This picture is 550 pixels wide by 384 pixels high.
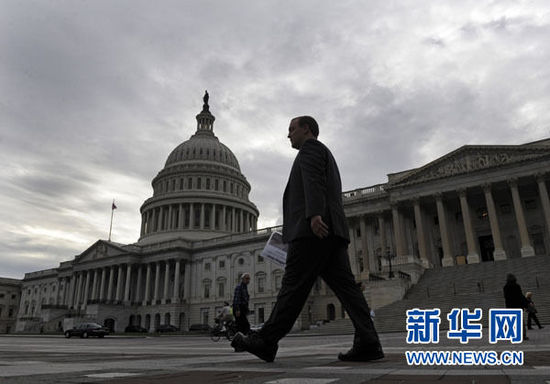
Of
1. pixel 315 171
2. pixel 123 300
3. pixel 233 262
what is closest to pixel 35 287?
pixel 123 300

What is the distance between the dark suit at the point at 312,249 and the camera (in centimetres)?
543

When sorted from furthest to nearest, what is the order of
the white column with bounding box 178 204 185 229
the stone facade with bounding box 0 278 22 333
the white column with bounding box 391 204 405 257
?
the stone facade with bounding box 0 278 22 333 → the white column with bounding box 178 204 185 229 → the white column with bounding box 391 204 405 257

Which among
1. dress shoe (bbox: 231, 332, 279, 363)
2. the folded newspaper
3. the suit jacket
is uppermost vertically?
the folded newspaper

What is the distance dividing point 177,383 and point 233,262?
71497 millimetres

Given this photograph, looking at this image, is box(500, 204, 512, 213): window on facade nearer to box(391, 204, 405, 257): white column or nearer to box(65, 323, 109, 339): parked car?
box(391, 204, 405, 257): white column

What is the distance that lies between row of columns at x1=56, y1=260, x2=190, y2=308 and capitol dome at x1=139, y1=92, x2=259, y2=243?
9.96 metres

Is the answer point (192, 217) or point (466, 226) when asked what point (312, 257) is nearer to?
point (466, 226)

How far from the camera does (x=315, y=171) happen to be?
5.65m

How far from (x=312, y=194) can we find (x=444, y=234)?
147ft

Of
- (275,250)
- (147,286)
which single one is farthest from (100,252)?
(275,250)

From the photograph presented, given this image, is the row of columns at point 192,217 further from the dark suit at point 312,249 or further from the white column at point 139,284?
the dark suit at point 312,249

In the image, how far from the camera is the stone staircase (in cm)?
2791

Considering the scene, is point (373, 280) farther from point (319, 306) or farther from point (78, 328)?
point (78, 328)

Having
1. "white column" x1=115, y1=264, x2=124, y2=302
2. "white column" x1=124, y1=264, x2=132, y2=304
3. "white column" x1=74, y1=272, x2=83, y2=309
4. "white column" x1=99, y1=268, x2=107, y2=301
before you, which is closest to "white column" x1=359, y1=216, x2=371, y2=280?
"white column" x1=124, y1=264, x2=132, y2=304
